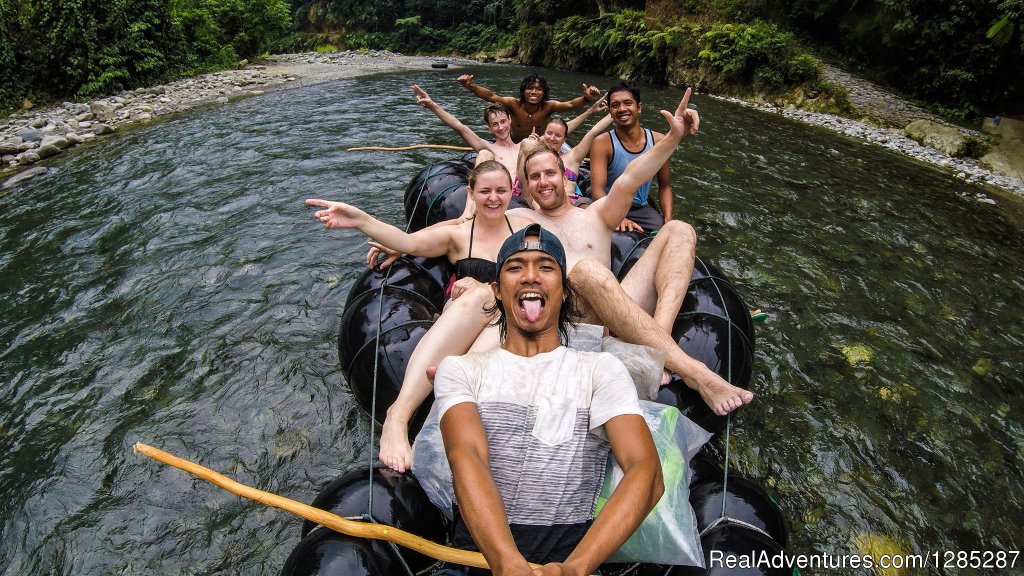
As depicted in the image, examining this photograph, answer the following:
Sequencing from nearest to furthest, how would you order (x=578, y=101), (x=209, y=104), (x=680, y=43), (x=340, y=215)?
(x=340, y=215)
(x=578, y=101)
(x=209, y=104)
(x=680, y=43)

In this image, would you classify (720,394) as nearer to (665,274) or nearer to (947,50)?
(665,274)

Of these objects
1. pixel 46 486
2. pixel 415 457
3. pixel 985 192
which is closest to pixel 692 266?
pixel 415 457

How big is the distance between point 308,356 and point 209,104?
46.6 feet

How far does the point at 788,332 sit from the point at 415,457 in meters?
4.05

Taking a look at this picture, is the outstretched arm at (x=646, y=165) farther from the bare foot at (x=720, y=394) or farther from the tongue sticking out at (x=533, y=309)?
the tongue sticking out at (x=533, y=309)

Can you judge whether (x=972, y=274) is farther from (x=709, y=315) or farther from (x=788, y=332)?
(x=709, y=315)

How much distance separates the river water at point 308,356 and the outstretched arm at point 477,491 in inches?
68.7

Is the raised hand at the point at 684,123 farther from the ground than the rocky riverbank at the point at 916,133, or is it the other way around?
the raised hand at the point at 684,123

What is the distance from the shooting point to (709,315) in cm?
337

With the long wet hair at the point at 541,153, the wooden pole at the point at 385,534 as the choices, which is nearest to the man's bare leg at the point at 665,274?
the long wet hair at the point at 541,153

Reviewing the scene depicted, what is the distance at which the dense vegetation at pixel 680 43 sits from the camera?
44.9 ft

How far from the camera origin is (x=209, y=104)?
50.5ft

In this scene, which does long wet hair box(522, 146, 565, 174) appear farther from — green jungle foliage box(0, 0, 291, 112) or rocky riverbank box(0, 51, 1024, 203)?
green jungle foliage box(0, 0, 291, 112)

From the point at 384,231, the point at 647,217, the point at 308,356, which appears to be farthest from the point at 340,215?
the point at 647,217
